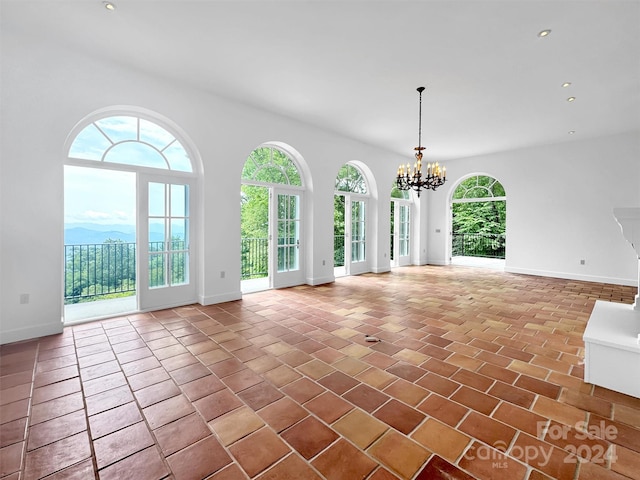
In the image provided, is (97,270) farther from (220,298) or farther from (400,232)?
(400,232)

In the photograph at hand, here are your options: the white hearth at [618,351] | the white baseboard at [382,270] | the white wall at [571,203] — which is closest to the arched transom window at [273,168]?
the white baseboard at [382,270]

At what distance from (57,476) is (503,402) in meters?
2.51

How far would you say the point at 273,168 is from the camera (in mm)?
5430

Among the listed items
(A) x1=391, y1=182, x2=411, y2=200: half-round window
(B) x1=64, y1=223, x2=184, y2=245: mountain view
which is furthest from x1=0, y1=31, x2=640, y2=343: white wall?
(B) x1=64, y1=223, x2=184, y2=245: mountain view

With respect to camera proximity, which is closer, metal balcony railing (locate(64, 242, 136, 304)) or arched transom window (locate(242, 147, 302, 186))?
metal balcony railing (locate(64, 242, 136, 304))

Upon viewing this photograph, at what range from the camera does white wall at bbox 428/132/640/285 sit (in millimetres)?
5977

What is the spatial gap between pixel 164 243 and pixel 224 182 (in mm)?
1211

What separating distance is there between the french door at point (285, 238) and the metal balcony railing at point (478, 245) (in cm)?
661

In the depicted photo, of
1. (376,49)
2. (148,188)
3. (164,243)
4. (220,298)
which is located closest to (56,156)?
(148,188)

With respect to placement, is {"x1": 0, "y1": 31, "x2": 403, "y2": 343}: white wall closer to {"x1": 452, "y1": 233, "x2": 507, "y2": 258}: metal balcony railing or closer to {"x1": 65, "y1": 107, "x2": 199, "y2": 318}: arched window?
{"x1": 65, "y1": 107, "x2": 199, "y2": 318}: arched window

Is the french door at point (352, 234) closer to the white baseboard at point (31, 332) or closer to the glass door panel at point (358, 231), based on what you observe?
the glass door panel at point (358, 231)

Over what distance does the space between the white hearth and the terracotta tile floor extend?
0.10m

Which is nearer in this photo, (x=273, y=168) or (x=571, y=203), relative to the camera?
(x=273, y=168)

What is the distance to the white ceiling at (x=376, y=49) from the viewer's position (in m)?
2.62
